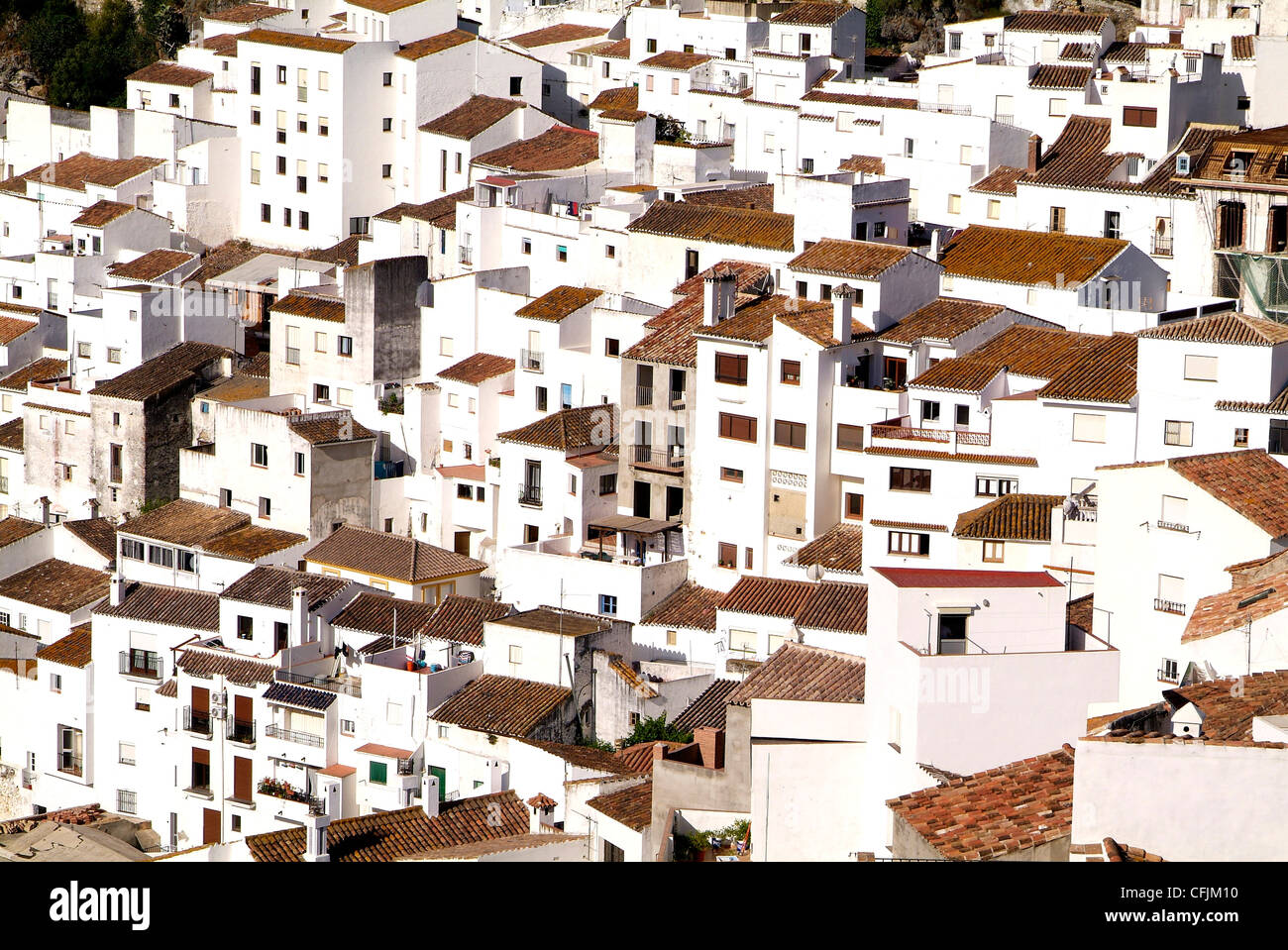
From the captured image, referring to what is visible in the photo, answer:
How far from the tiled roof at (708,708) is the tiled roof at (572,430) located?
20.9 ft

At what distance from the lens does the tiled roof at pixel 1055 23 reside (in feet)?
173

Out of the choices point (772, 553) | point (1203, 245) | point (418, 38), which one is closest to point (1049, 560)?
point (772, 553)

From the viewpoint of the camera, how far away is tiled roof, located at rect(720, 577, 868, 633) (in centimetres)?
3606

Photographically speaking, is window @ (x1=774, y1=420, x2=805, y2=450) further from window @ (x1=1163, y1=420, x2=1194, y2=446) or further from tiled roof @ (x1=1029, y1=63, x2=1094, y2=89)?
tiled roof @ (x1=1029, y1=63, x2=1094, y2=89)

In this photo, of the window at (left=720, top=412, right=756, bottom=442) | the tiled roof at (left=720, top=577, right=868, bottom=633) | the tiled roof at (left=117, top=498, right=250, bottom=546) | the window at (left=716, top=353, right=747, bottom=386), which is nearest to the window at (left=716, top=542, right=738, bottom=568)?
the tiled roof at (left=720, top=577, right=868, bottom=633)

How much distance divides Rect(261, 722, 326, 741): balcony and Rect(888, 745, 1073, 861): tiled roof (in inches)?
735

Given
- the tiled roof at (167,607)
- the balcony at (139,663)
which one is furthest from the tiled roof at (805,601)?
the balcony at (139,663)

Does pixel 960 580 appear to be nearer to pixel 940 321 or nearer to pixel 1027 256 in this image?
pixel 940 321

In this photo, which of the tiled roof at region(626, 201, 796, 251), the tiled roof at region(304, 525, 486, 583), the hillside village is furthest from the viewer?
the tiled roof at region(626, 201, 796, 251)
